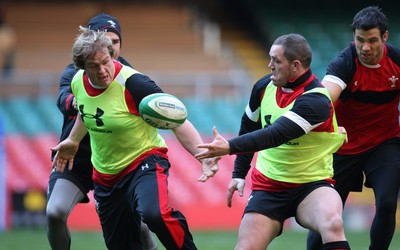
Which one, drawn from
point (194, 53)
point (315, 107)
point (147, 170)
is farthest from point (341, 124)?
point (194, 53)

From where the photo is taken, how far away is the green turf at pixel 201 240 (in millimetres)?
11195

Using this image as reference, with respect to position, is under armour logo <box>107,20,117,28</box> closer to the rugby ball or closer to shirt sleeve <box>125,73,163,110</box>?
shirt sleeve <box>125,73,163,110</box>

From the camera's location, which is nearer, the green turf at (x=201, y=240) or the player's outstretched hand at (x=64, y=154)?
the player's outstretched hand at (x=64, y=154)

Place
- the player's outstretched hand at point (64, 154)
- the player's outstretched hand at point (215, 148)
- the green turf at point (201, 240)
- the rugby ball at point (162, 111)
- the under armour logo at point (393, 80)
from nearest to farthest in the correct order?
the player's outstretched hand at point (215, 148) < the rugby ball at point (162, 111) < the player's outstretched hand at point (64, 154) < the under armour logo at point (393, 80) < the green turf at point (201, 240)

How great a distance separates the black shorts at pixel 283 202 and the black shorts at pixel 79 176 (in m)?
1.69

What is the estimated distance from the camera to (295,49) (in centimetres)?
649

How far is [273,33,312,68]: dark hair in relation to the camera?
21.3ft

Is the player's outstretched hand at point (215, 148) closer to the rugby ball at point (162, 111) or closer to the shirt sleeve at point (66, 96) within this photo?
the rugby ball at point (162, 111)

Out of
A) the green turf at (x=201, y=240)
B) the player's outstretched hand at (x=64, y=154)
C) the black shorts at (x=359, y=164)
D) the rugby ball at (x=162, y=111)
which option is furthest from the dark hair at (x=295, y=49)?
the green turf at (x=201, y=240)

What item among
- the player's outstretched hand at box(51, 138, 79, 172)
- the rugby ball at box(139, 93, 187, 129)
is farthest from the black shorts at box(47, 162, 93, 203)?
the rugby ball at box(139, 93, 187, 129)

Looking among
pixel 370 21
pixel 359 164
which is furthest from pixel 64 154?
pixel 370 21

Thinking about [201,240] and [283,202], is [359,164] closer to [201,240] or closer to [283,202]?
[283,202]

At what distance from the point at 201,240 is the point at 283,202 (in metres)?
5.96

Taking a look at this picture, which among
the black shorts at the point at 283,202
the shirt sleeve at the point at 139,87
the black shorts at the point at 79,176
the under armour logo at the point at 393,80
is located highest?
the under armour logo at the point at 393,80
